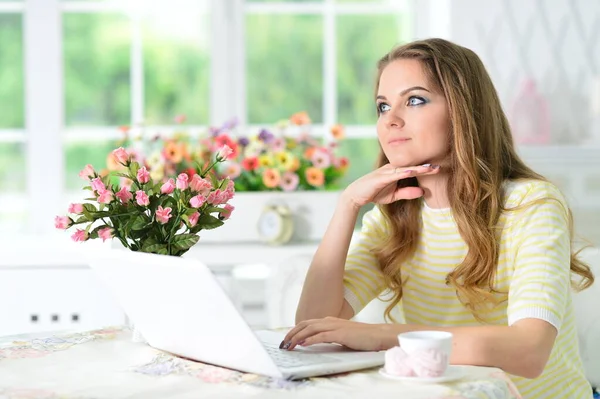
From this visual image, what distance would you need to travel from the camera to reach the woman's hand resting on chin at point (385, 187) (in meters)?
1.84

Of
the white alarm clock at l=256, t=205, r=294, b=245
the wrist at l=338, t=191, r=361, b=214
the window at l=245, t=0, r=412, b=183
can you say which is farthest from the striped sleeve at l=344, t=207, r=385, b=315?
the window at l=245, t=0, r=412, b=183

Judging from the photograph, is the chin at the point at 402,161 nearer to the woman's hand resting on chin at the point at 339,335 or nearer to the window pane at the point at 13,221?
the woman's hand resting on chin at the point at 339,335

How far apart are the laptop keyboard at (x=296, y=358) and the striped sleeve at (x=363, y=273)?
1.65ft

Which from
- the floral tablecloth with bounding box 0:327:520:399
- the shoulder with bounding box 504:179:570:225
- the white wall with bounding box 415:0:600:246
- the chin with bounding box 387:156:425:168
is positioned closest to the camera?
the floral tablecloth with bounding box 0:327:520:399

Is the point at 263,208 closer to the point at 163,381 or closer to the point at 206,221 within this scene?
the point at 206,221

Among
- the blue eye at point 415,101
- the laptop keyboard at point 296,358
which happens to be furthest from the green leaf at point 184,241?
the blue eye at point 415,101

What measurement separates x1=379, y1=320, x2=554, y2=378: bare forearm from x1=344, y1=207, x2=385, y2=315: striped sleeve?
453mm

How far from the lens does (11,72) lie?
12.2ft

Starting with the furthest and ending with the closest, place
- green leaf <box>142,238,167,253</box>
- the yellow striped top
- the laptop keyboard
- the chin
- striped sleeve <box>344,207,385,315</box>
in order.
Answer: striped sleeve <box>344,207,385,315</box>, the chin, the yellow striped top, green leaf <box>142,238,167,253</box>, the laptop keyboard

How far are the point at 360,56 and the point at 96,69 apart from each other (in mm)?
1076

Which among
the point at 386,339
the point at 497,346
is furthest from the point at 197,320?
the point at 497,346

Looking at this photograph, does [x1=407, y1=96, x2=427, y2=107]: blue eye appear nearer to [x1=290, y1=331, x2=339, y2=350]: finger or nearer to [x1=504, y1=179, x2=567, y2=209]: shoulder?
[x1=504, y1=179, x2=567, y2=209]: shoulder

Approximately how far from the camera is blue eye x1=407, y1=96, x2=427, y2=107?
73.4 inches

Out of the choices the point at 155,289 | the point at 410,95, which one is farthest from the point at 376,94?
the point at 155,289
